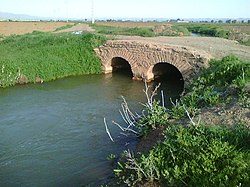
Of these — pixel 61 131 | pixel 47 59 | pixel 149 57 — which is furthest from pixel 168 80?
pixel 61 131

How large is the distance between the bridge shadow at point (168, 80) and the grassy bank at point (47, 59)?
12.6 ft

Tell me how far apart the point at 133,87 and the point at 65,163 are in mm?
9183

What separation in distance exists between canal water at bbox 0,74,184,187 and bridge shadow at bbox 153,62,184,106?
10 cm

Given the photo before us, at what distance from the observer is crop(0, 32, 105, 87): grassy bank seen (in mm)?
17688

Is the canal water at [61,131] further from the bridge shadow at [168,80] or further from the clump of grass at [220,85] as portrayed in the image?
the clump of grass at [220,85]

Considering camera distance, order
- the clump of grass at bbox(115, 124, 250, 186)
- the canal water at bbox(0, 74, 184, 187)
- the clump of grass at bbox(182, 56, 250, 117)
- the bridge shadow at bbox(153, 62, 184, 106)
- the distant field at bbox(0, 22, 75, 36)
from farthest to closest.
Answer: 1. the distant field at bbox(0, 22, 75, 36)
2. the bridge shadow at bbox(153, 62, 184, 106)
3. the clump of grass at bbox(182, 56, 250, 117)
4. the canal water at bbox(0, 74, 184, 187)
5. the clump of grass at bbox(115, 124, 250, 186)

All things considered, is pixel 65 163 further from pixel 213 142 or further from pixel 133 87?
pixel 133 87

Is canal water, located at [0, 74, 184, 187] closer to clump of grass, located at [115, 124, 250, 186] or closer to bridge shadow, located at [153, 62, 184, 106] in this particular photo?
bridge shadow, located at [153, 62, 184, 106]

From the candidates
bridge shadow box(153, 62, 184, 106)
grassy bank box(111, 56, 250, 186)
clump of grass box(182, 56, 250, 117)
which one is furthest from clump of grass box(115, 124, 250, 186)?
bridge shadow box(153, 62, 184, 106)

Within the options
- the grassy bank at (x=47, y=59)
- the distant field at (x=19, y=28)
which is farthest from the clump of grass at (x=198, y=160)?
the distant field at (x=19, y=28)

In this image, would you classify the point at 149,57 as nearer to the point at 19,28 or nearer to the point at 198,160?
the point at 198,160

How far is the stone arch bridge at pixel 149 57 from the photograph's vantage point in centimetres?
1600

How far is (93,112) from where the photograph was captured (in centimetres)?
1315

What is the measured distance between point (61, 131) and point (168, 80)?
971cm
